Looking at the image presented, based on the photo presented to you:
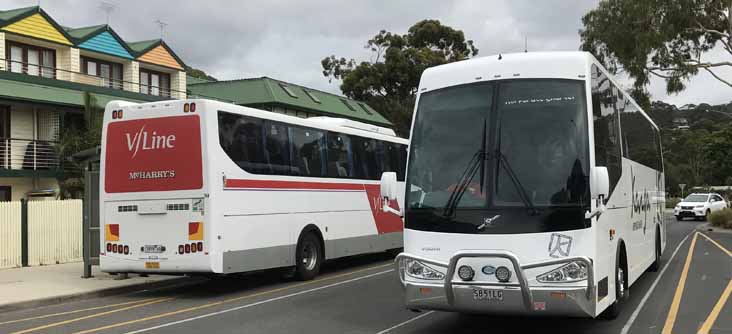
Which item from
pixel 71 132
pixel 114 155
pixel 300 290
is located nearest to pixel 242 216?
pixel 300 290

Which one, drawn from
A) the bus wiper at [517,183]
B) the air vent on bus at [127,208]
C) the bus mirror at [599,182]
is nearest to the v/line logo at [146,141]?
the air vent on bus at [127,208]

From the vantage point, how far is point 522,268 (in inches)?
267

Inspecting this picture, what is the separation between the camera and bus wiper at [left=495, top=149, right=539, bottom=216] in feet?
22.8

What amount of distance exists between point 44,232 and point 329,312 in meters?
10.2

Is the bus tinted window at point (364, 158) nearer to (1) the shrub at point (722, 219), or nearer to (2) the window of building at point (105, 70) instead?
(2) the window of building at point (105, 70)

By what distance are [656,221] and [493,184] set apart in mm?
8359

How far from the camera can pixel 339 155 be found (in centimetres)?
1534

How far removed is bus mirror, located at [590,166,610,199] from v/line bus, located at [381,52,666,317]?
0.01 m

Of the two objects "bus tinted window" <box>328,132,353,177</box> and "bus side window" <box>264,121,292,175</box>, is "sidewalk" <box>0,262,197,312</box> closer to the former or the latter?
"bus side window" <box>264,121,292,175</box>

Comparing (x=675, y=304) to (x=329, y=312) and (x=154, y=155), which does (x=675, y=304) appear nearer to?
(x=329, y=312)

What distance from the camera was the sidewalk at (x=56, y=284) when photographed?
11283 millimetres

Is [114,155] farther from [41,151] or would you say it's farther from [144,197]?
[41,151]

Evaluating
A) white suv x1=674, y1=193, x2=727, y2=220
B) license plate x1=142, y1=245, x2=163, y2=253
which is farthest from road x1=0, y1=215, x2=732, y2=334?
white suv x1=674, y1=193, x2=727, y2=220

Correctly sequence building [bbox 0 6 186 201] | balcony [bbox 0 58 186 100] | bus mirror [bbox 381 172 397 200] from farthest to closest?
balcony [bbox 0 58 186 100]
building [bbox 0 6 186 201]
bus mirror [bbox 381 172 397 200]
